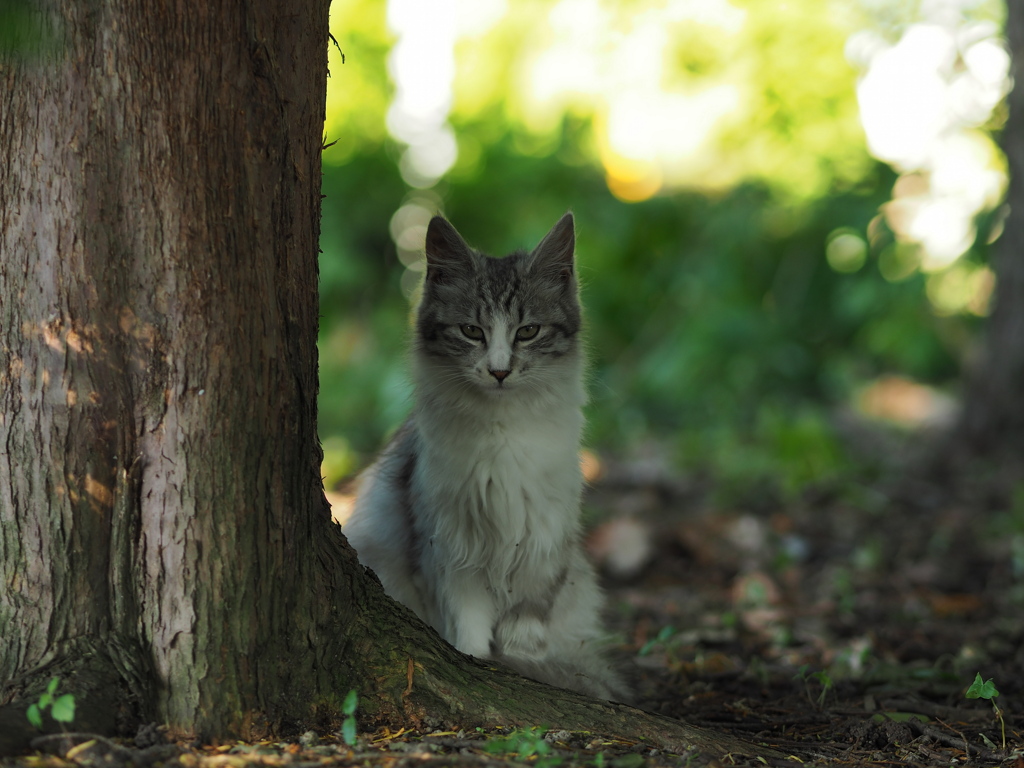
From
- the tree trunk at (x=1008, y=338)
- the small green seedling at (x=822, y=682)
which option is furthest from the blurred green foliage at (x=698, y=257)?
the small green seedling at (x=822, y=682)

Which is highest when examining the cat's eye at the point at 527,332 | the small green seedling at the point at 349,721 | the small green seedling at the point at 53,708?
the cat's eye at the point at 527,332

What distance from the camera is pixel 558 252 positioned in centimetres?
340

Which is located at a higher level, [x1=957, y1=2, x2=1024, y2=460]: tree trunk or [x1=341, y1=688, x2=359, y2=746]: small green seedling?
[x1=957, y1=2, x2=1024, y2=460]: tree trunk

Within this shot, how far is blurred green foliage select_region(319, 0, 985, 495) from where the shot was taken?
27.7ft

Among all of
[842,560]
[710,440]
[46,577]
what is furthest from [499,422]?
[710,440]

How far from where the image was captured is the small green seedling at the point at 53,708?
69.2 inches

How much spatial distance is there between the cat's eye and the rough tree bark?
125 cm

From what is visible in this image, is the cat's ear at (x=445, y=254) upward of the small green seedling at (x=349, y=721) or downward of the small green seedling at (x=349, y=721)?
upward

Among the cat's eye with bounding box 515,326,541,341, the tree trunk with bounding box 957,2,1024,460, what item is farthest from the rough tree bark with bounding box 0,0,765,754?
the tree trunk with bounding box 957,2,1024,460

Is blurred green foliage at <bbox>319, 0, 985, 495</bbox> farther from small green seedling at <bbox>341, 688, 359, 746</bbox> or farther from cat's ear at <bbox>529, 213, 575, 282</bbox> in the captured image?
small green seedling at <bbox>341, 688, 359, 746</bbox>

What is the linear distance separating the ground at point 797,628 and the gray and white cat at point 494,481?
1.30 feet

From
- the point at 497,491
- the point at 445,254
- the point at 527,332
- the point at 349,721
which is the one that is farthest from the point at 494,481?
the point at 349,721

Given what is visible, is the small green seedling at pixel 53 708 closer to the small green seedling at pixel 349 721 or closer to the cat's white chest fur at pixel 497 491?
the small green seedling at pixel 349 721

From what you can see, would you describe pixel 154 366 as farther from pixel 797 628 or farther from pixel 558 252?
pixel 797 628
